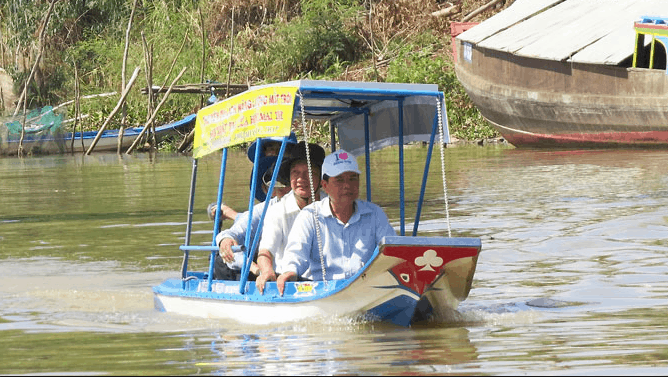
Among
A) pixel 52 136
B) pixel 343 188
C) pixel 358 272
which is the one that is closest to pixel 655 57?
pixel 52 136

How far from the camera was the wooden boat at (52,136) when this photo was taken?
36.4m

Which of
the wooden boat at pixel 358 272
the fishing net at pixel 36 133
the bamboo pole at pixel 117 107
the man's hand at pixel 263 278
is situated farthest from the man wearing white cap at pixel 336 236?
the fishing net at pixel 36 133

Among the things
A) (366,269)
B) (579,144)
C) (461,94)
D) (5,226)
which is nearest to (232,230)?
(366,269)

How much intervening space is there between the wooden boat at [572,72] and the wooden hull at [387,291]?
1698 cm

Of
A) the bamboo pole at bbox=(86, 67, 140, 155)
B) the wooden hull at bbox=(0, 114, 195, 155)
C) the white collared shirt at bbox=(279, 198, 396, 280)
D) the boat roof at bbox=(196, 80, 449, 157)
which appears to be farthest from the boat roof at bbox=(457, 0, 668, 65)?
the white collared shirt at bbox=(279, 198, 396, 280)

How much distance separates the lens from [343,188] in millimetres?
8023

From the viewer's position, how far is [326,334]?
7.83 m

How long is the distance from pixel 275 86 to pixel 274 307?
140cm

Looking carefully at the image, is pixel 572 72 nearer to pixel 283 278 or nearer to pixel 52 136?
pixel 52 136

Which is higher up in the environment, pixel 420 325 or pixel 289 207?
pixel 289 207

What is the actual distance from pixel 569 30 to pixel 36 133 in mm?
16606

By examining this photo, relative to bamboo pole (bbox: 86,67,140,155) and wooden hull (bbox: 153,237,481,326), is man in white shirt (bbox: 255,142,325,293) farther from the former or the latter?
bamboo pole (bbox: 86,67,140,155)

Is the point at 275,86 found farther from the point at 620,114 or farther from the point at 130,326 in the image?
the point at 620,114

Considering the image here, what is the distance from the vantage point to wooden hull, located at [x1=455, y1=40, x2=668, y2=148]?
25.1 metres
